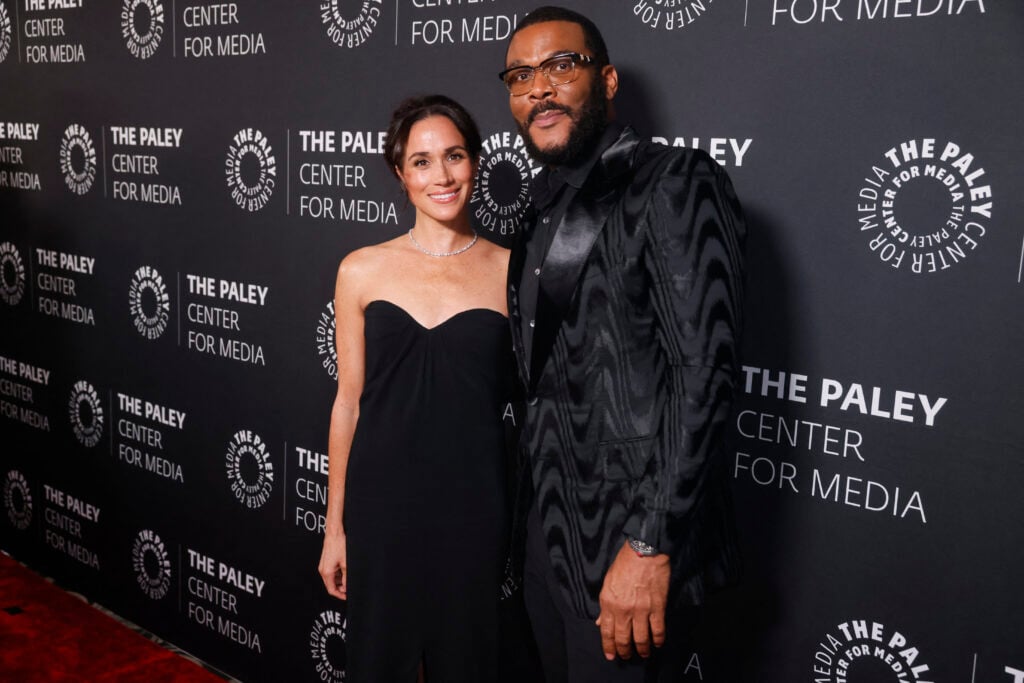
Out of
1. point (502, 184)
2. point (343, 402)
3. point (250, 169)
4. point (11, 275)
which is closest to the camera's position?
point (343, 402)

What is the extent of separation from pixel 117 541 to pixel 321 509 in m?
1.15

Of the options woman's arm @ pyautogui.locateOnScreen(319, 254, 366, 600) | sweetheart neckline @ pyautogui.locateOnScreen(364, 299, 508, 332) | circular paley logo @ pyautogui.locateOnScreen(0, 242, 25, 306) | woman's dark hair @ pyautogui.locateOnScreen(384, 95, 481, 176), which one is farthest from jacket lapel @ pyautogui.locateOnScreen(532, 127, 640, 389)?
circular paley logo @ pyautogui.locateOnScreen(0, 242, 25, 306)

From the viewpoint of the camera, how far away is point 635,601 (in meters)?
1.29

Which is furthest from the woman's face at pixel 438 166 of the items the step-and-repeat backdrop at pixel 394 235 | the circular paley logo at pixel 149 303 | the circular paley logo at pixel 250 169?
the circular paley logo at pixel 149 303

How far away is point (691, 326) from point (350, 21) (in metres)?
1.52

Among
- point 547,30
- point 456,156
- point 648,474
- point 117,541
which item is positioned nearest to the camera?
point 648,474

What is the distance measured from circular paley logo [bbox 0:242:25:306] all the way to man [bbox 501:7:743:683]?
2.67 m

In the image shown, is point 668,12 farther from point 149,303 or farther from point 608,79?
point 149,303

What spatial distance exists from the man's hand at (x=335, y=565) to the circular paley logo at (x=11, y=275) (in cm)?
223

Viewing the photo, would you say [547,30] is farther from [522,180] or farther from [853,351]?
[853,351]

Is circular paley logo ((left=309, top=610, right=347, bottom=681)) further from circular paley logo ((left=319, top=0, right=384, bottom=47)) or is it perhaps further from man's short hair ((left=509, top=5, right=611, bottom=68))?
man's short hair ((left=509, top=5, right=611, bottom=68))

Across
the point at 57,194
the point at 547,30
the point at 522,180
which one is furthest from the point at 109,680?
the point at 547,30

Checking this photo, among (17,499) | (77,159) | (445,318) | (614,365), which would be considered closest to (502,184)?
(445,318)

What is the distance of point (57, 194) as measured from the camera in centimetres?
320
